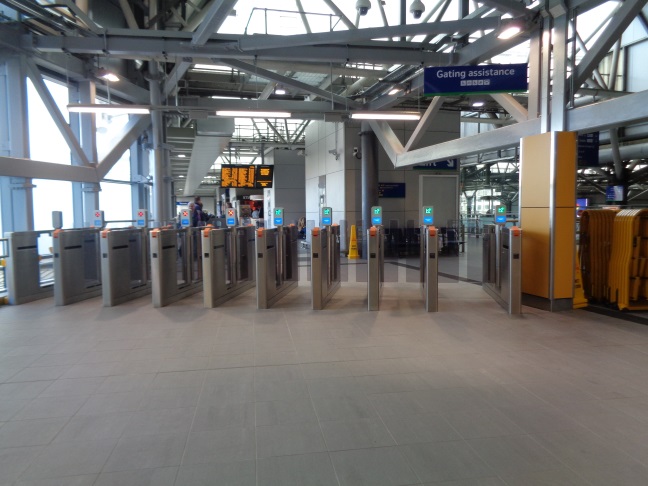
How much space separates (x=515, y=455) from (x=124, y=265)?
20.6 feet

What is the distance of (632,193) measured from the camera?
21.8 m

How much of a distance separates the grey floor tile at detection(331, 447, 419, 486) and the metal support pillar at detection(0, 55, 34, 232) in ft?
26.7

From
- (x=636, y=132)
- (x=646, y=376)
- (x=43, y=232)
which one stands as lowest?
(x=646, y=376)

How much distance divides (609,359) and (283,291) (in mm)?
4612

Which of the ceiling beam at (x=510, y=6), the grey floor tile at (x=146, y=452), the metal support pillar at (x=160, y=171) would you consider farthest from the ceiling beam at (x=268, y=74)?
the grey floor tile at (x=146, y=452)

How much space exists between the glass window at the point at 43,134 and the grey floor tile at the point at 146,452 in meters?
7.50

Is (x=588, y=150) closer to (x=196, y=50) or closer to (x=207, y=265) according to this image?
(x=196, y=50)

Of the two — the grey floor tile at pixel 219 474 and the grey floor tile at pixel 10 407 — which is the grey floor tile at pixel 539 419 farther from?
the grey floor tile at pixel 10 407

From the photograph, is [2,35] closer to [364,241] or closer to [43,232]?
[43,232]

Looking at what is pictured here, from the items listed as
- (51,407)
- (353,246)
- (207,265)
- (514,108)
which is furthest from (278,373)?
(353,246)

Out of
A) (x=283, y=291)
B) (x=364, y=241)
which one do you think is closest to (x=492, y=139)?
(x=283, y=291)

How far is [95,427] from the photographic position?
281 cm

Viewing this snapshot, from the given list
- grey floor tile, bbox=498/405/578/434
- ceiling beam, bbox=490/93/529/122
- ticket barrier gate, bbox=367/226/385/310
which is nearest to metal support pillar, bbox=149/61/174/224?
ticket barrier gate, bbox=367/226/385/310

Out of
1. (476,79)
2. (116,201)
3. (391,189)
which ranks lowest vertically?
(116,201)
